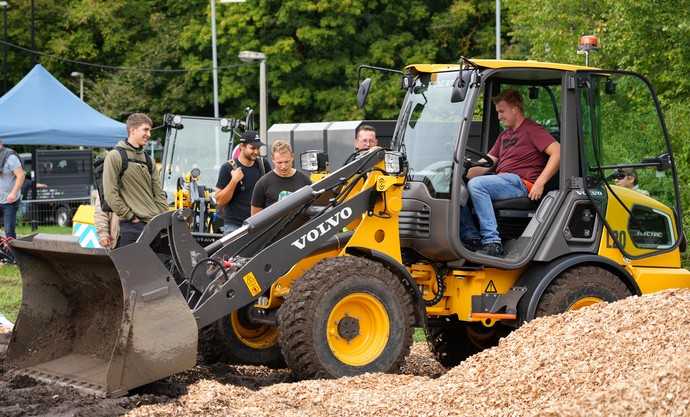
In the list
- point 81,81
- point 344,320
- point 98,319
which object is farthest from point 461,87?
point 81,81

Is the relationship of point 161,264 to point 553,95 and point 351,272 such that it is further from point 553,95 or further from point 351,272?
point 553,95

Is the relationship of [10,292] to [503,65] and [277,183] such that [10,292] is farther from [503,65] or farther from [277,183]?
[503,65]

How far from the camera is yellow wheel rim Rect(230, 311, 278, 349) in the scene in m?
9.39

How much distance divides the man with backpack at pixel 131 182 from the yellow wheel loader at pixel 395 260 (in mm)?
1705

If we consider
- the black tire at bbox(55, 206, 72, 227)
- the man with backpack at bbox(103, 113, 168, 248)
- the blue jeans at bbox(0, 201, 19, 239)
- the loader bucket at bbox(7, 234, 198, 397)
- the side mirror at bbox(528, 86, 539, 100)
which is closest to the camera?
the loader bucket at bbox(7, 234, 198, 397)

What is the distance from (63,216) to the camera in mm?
29375

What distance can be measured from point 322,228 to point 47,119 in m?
17.3

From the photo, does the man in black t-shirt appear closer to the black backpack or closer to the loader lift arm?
the black backpack

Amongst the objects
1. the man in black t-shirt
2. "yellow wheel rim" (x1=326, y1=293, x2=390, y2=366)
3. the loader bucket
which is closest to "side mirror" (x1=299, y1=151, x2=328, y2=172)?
"yellow wheel rim" (x1=326, y1=293, x2=390, y2=366)

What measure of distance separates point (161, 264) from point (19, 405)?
1200 mm

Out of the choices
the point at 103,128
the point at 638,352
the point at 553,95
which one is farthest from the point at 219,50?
the point at 638,352

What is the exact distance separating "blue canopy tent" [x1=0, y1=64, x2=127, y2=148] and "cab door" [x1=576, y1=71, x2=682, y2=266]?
16.6m

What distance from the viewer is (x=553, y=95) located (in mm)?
9484

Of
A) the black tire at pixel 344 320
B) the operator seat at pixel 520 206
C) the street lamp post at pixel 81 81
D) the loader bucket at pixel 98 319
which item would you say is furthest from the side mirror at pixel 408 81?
the street lamp post at pixel 81 81
